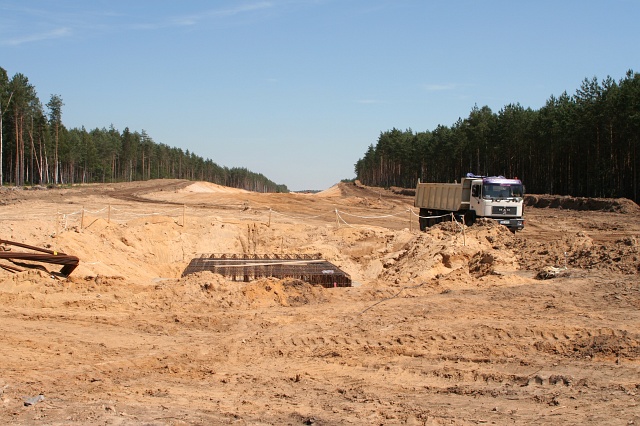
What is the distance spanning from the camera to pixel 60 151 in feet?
285

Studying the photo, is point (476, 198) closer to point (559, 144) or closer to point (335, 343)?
point (335, 343)

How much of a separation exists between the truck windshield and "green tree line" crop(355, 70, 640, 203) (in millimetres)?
19256

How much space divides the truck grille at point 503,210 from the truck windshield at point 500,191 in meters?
0.50

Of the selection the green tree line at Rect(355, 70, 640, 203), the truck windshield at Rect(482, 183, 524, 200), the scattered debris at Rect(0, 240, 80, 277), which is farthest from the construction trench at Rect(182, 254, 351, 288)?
the green tree line at Rect(355, 70, 640, 203)

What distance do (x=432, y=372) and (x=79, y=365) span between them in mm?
4894

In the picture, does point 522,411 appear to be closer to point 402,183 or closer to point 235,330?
point 235,330

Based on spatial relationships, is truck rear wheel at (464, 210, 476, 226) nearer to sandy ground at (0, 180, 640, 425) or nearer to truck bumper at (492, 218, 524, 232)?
truck bumper at (492, 218, 524, 232)

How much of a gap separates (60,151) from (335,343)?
3422 inches

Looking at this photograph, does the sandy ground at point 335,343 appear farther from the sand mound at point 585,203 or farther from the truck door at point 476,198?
the sand mound at point 585,203

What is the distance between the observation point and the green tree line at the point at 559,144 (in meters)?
45.0

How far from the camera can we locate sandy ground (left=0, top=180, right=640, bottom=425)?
6.73m

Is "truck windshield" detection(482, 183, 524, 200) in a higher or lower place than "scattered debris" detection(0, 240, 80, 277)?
higher

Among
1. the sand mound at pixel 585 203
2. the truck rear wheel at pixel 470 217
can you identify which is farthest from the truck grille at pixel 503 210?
the sand mound at pixel 585 203

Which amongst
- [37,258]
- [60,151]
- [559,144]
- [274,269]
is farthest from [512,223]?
[60,151]
